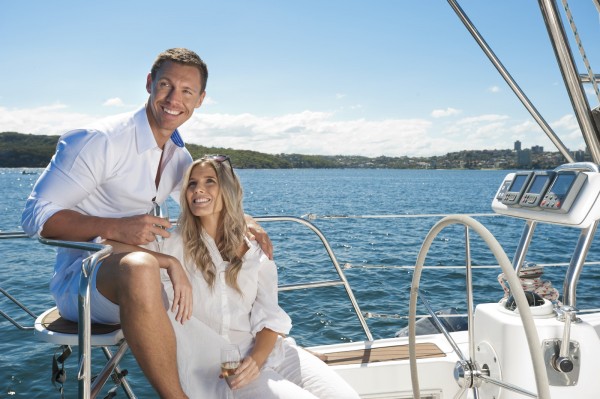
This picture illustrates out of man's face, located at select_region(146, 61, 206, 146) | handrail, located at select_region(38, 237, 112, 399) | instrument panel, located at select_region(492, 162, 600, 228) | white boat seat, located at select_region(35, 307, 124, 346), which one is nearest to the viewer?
handrail, located at select_region(38, 237, 112, 399)

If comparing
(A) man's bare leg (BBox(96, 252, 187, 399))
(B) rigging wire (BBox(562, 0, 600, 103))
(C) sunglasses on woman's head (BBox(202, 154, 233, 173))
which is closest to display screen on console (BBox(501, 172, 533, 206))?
(B) rigging wire (BBox(562, 0, 600, 103))

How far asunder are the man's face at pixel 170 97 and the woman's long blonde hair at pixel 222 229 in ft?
0.68

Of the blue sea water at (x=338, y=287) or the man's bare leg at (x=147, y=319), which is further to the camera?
the blue sea water at (x=338, y=287)

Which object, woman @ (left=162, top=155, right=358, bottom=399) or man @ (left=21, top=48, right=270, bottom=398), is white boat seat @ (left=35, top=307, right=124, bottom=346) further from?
woman @ (left=162, top=155, right=358, bottom=399)

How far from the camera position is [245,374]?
1676 mm

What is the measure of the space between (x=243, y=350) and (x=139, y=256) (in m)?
0.53

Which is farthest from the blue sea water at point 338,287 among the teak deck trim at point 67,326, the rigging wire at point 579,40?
the teak deck trim at point 67,326

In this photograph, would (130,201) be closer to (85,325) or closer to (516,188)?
A: (85,325)

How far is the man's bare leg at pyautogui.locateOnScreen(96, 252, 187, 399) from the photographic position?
146 centimetres

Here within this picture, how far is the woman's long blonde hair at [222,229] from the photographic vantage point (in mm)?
1844

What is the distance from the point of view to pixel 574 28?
204 centimetres

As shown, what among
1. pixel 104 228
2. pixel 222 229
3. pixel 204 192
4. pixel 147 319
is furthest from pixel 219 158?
pixel 147 319

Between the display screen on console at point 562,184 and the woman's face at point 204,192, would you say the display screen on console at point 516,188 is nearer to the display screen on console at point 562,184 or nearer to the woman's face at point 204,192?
the display screen on console at point 562,184

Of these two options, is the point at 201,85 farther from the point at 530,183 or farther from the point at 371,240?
the point at 371,240
